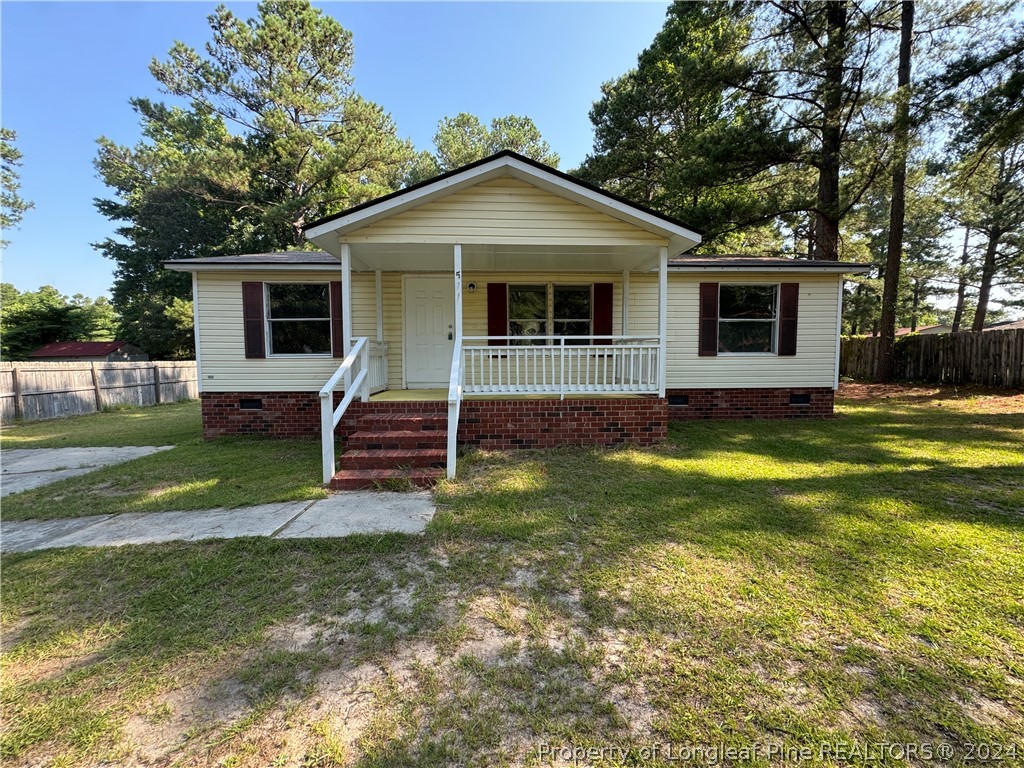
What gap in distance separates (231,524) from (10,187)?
29562mm

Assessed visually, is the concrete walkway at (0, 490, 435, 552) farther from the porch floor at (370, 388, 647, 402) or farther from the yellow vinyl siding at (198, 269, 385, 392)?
the yellow vinyl siding at (198, 269, 385, 392)

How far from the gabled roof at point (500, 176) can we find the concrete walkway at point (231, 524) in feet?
12.2

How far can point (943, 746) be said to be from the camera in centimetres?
166

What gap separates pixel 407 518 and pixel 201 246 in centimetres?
→ 2913

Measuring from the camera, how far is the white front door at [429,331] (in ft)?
26.6

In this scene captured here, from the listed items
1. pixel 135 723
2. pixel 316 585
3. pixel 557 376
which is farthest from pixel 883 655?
pixel 557 376

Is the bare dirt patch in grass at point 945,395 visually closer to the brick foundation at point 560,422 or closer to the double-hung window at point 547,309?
the brick foundation at point 560,422

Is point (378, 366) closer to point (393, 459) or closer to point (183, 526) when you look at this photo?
point (393, 459)

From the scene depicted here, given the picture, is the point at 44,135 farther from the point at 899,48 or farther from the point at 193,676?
the point at 899,48

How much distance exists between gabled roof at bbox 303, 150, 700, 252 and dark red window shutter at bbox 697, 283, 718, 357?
8.09 ft

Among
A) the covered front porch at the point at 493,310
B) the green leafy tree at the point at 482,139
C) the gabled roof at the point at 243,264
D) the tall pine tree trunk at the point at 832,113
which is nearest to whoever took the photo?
the covered front porch at the point at 493,310

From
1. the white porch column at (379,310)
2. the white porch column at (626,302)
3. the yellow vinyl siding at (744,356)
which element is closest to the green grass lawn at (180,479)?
the white porch column at (379,310)

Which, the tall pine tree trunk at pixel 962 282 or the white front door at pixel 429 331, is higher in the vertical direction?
the tall pine tree trunk at pixel 962 282

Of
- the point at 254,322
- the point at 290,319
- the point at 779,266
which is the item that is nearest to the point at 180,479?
the point at 254,322
